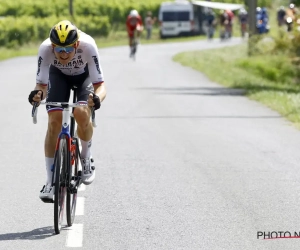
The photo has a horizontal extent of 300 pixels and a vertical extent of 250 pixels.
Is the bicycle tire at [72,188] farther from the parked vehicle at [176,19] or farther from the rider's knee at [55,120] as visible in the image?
the parked vehicle at [176,19]

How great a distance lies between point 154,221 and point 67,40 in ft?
5.50

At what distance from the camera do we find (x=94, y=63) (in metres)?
8.10

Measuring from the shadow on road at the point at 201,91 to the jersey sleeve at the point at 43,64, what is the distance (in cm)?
1484

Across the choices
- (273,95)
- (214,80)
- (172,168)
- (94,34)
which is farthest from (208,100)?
(94,34)

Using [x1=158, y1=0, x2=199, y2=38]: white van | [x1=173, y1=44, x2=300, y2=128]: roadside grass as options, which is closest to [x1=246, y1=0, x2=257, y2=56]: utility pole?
[x1=173, y1=44, x2=300, y2=128]: roadside grass

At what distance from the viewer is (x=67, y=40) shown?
7574 mm

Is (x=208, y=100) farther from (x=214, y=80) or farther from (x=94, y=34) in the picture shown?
(x=94, y=34)

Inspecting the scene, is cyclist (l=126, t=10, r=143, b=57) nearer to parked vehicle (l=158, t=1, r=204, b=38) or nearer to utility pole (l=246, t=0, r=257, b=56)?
utility pole (l=246, t=0, r=257, b=56)

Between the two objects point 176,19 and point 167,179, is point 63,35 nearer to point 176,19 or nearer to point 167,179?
point 167,179

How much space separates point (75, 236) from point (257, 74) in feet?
79.1

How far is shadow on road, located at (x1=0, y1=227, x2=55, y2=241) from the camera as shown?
7578mm

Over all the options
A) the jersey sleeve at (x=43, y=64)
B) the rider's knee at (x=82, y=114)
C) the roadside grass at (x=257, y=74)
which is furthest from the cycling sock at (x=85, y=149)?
the roadside grass at (x=257, y=74)

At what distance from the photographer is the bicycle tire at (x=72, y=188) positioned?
7852 mm

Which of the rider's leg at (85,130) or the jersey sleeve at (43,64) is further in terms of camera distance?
the rider's leg at (85,130)
